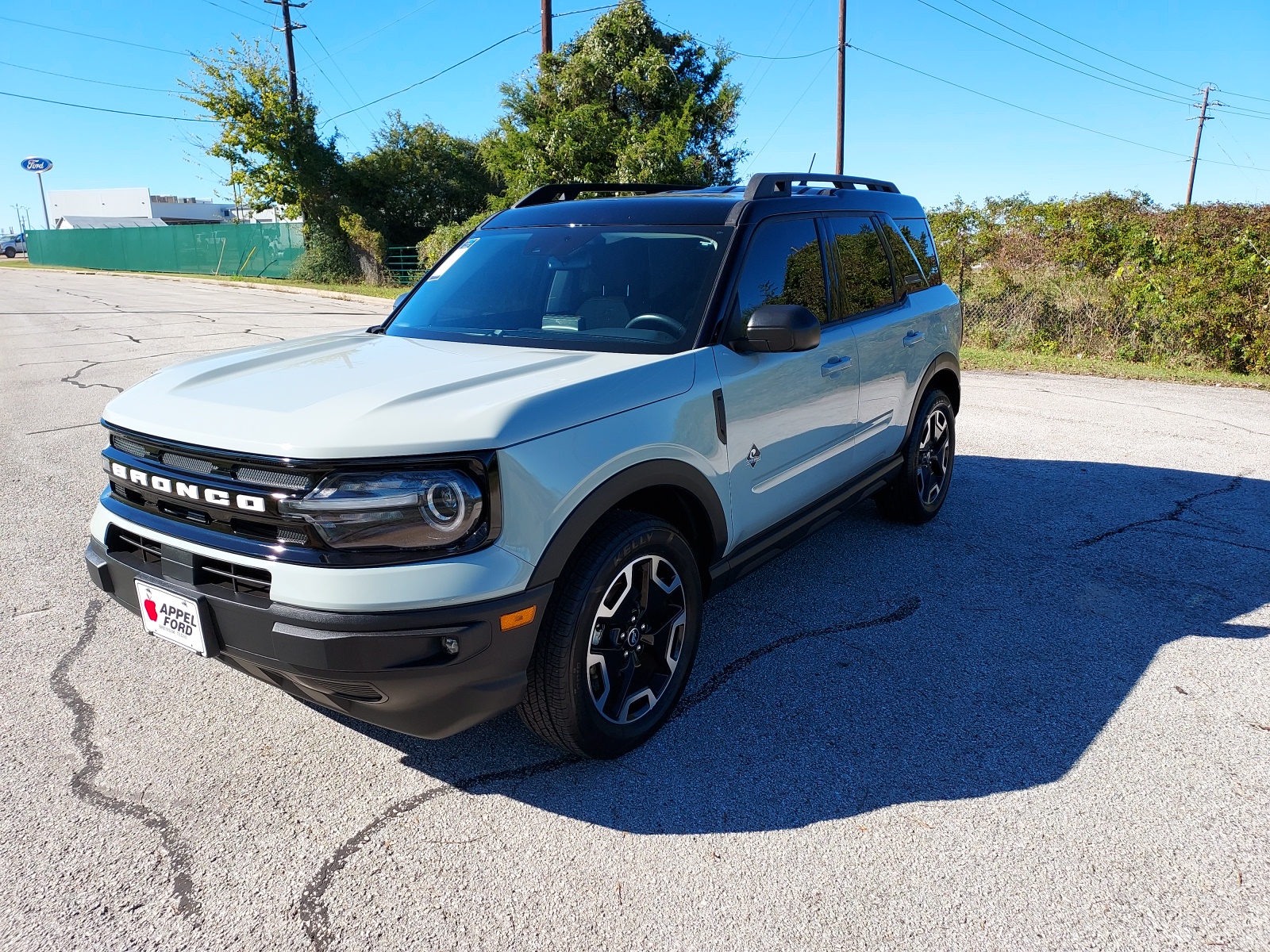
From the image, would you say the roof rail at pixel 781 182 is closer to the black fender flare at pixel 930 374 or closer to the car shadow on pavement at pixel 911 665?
the black fender flare at pixel 930 374

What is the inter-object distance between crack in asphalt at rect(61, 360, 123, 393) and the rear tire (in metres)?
7.93

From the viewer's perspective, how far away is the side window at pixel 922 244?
534cm

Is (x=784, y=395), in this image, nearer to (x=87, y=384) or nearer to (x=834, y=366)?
(x=834, y=366)

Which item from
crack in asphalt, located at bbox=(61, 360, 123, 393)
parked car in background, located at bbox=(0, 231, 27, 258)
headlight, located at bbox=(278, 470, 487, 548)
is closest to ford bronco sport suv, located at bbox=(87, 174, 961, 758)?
headlight, located at bbox=(278, 470, 487, 548)

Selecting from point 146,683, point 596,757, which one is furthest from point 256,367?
point 596,757

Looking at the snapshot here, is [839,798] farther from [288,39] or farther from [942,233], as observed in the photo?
[288,39]

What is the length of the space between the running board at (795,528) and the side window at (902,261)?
1030 mm

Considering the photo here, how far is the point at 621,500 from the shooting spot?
2.90m

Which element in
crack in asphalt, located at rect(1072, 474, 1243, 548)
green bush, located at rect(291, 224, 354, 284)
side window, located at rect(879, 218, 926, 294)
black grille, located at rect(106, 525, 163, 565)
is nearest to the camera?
black grille, located at rect(106, 525, 163, 565)

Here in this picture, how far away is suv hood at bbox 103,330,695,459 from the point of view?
2.42 m

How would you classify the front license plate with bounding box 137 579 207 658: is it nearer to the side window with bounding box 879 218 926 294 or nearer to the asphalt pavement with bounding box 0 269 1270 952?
the asphalt pavement with bounding box 0 269 1270 952

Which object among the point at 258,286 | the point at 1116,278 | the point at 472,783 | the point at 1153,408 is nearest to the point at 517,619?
the point at 472,783

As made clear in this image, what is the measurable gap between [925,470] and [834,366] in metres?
1.65

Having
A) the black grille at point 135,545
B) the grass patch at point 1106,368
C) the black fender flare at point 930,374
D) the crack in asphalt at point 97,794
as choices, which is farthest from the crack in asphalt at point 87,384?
the grass patch at point 1106,368
